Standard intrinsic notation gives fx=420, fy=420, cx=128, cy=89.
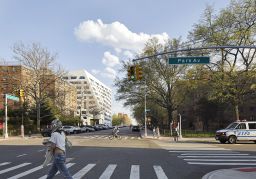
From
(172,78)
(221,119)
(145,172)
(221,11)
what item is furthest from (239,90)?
(145,172)

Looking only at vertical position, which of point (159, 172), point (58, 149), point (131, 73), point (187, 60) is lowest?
point (159, 172)

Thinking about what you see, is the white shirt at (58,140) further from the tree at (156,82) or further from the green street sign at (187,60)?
the tree at (156,82)

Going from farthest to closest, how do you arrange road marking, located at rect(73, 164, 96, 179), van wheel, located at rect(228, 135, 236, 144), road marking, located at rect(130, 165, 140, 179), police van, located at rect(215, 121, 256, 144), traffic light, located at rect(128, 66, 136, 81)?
van wheel, located at rect(228, 135, 236, 144) → police van, located at rect(215, 121, 256, 144) → traffic light, located at rect(128, 66, 136, 81) → road marking, located at rect(130, 165, 140, 179) → road marking, located at rect(73, 164, 96, 179)

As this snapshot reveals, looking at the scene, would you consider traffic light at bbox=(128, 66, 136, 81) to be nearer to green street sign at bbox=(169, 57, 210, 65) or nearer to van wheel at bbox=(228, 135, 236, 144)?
green street sign at bbox=(169, 57, 210, 65)

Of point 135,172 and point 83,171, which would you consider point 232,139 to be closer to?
point 135,172

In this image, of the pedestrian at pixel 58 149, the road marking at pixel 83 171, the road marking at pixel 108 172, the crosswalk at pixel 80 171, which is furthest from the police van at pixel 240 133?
the pedestrian at pixel 58 149

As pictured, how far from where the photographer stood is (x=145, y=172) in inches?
586

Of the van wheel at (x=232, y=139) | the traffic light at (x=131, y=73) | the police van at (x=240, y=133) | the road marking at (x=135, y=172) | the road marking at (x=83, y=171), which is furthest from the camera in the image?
the van wheel at (x=232, y=139)

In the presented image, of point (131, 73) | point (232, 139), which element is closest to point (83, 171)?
point (131, 73)

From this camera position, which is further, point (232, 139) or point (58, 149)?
point (232, 139)

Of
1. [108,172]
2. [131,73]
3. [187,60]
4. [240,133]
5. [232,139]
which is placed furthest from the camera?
[232,139]

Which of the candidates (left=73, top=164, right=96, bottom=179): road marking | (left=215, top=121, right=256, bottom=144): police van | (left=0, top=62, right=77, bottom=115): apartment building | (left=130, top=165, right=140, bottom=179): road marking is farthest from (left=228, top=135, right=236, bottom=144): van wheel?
(left=0, top=62, right=77, bottom=115): apartment building

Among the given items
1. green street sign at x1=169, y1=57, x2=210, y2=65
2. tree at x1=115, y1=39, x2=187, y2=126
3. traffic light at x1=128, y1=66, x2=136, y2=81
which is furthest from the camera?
tree at x1=115, y1=39, x2=187, y2=126

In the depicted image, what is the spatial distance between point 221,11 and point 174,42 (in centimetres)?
1801
